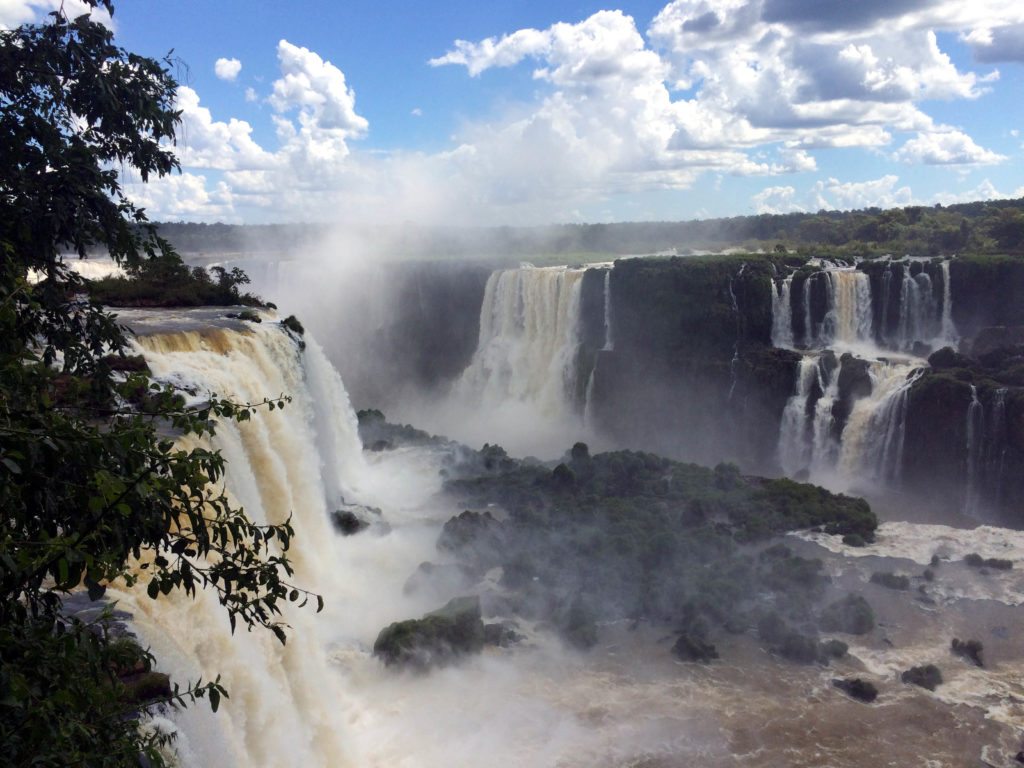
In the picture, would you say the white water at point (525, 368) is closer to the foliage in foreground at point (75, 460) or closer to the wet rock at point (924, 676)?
the wet rock at point (924, 676)

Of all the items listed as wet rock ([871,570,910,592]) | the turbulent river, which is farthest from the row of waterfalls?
wet rock ([871,570,910,592])

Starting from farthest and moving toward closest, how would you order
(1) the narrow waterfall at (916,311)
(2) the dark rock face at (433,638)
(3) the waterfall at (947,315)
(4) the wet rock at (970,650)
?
(1) the narrow waterfall at (916,311), (3) the waterfall at (947,315), (4) the wet rock at (970,650), (2) the dark rock face at (433,638)

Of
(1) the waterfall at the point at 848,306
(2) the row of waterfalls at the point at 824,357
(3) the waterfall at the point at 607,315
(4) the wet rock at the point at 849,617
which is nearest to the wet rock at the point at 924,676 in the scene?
(4) the wet rock at the point at 849,617

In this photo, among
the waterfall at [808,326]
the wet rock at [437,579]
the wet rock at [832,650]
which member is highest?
the waterfall at [808,326]

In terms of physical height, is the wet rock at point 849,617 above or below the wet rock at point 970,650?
above

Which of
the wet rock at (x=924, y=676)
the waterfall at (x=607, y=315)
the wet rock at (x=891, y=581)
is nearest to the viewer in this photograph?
the wet rock at (x=924, y=676)

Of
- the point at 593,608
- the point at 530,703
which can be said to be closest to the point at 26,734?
the point at 530,703

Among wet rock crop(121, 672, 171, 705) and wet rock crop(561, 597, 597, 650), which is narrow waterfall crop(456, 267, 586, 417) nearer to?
wet rock crop(561, 597, 597, 650)
